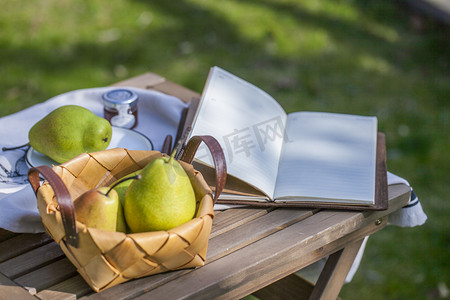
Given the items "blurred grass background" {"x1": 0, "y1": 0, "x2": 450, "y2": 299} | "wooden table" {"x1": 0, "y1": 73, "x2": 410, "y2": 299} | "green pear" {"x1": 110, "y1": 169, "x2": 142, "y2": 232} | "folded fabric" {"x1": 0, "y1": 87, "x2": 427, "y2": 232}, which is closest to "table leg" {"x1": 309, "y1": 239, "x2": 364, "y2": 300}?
"wooden table" {"x1": 0, "y1": 73, "x2": 410, "y2": 299}

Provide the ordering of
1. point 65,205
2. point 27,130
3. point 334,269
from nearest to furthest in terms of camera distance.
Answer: point 65,205 → point 334,269 → point 27,130

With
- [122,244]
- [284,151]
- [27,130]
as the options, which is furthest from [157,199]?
[27,130]

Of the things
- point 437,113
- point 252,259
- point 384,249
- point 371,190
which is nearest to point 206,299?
point 252,259

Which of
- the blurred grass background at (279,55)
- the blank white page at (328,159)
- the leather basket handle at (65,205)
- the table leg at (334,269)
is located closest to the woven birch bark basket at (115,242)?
the leather basket handle at (65,205)

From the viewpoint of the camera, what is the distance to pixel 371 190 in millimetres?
1183

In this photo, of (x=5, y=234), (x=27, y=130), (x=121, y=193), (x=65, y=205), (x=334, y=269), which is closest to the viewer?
(x=65, y=205)

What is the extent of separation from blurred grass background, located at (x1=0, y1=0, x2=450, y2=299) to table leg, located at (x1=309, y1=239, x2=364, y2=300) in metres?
0.98

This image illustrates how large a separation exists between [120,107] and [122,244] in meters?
0.59

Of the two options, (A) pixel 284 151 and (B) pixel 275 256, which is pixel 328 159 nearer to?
(A) pixel 284 151

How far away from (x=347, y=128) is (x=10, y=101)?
6.24 feet

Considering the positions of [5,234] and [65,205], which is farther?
[5,234]

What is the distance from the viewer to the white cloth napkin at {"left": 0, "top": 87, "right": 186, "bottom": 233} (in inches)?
41.9

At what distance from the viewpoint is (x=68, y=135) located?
1174mm

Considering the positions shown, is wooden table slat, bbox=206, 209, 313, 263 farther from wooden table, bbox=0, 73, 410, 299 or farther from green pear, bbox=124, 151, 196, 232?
green pear, bbox=124, 151, 196, 232
